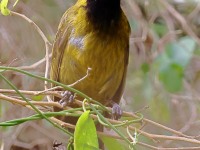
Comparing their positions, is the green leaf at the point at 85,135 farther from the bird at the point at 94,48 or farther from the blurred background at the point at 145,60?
the blurred background at the point at 145,60

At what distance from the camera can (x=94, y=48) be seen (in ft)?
7.30

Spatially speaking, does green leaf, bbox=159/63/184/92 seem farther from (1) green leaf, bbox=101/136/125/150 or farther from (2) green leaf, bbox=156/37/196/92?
(1) green leaf, bbox=101/136/125/150

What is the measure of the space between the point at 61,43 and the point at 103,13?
20 centimetres

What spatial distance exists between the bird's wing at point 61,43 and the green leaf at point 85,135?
40.9 inches

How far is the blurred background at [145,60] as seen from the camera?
9.17 feet

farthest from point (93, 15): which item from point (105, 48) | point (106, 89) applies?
point (106, 89)

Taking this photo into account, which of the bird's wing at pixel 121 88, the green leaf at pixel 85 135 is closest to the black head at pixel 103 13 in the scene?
the bird's wing at pixel 121 88

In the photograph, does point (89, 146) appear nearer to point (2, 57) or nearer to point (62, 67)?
point (62, 67)

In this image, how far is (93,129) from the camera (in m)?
1.28

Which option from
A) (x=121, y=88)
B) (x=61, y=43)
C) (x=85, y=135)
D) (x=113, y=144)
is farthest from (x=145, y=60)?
(x=85, y=135)

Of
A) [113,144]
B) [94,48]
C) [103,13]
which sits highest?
[103,13]

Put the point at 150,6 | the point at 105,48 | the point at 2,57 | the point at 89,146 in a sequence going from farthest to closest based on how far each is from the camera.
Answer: the point at 150,6
the point at 2,57
the point at 105,48
the point at 89,146

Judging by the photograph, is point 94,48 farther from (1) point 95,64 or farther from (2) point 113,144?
(2) point 113,144

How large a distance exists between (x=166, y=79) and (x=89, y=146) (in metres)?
1.72
